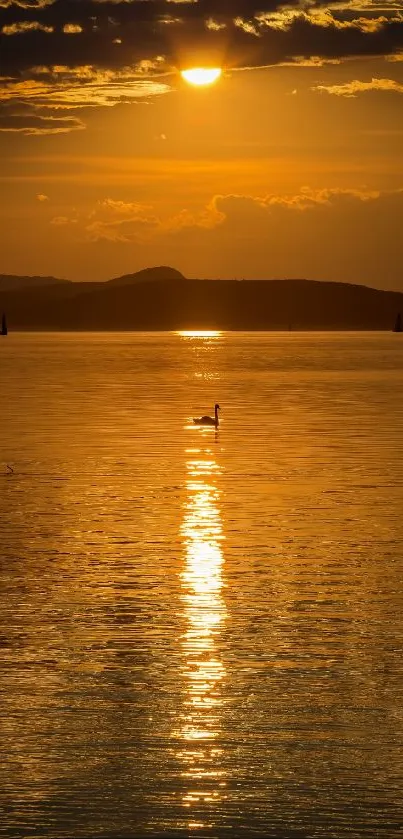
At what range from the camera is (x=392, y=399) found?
8506 cm

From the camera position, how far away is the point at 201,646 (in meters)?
19.5

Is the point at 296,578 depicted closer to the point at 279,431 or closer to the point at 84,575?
the point at 84,575

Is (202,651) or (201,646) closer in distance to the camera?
(202,651)

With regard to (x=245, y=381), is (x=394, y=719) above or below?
above

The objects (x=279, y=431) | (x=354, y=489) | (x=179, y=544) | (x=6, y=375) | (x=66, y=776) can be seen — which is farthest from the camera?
(x=6, y=375)

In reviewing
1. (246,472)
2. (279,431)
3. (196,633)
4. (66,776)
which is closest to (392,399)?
(279,431)

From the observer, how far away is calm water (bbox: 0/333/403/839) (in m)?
13.8

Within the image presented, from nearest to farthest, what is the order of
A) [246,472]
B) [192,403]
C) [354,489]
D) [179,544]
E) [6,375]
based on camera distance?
[179,544] → [354,489] → [246,472] → [192,403] → [6,375]

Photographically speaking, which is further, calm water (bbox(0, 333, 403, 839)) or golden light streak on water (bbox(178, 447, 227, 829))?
golden light streak on water (bbox(178, 447, 227, 829))

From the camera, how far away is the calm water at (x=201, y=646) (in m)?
13.8

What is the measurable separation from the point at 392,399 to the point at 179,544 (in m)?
57.9

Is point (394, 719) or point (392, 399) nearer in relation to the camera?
point (394, 719)

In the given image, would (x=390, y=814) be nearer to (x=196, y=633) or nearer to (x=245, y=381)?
(x=196, y=633)

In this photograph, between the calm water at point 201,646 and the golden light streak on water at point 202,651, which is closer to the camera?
the calm water at point 201,646
